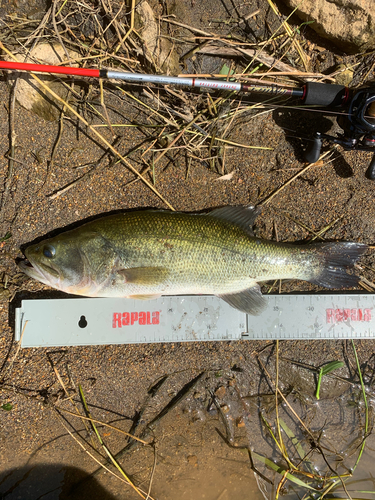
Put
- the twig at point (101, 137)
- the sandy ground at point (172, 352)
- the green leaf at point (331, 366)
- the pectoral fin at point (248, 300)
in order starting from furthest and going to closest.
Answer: the green leaf at point (331, 366)
the sandy ground at point (172, 352)
the pectoral fin at point (248, 300)
the twig at point (101, 137)

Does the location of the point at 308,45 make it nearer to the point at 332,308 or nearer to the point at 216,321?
the point at 332,308

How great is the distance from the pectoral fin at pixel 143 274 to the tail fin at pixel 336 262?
1.44 metres

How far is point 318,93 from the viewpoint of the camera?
2426 mm

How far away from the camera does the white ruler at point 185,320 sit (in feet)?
8.51

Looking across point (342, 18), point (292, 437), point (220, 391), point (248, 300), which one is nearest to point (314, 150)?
point (342, 18)

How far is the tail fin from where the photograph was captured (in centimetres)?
262

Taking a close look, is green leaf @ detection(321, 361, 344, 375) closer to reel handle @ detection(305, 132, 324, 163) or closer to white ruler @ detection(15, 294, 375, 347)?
white ruler @ detection(15, 294, 375, 347)

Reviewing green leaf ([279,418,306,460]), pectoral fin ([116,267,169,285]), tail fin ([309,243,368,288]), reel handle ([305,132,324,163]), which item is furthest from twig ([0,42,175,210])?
green leaf ([279,418,306,460])

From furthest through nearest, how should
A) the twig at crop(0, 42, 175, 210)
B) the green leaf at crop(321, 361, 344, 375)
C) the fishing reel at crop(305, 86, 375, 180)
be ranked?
the green leaf at crop(321, 361, 344, 375)
the twig at crop(0, 42, 175, 210)
the fishing reel at crop(305, 86, 375, 180)

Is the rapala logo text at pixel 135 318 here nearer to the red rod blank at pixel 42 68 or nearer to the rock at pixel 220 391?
the rock at pixel 220 391

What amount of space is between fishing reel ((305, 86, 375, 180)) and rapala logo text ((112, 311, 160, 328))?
2.17m

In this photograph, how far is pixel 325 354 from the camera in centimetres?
290

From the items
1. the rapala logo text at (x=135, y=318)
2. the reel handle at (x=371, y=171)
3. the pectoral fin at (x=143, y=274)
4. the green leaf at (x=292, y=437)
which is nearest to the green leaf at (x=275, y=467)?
the green leaf at (x=292, y=437)

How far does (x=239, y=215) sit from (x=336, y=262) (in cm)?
104
